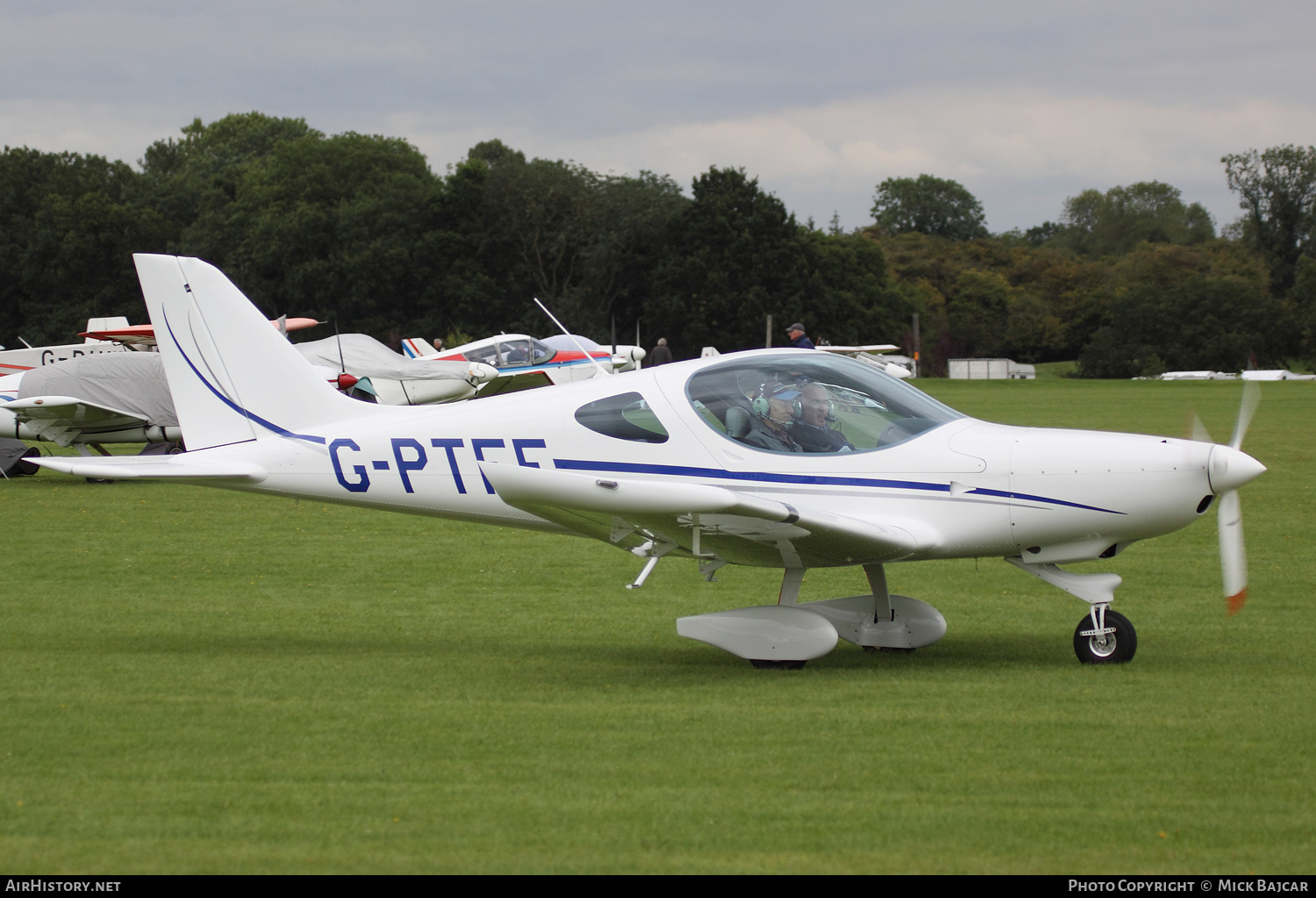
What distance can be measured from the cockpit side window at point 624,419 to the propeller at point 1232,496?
2836 mm

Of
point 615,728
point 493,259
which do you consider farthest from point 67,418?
point 493,259

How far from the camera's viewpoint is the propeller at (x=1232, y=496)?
6.27m

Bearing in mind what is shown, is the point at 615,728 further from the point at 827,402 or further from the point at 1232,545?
the point at 1232,545

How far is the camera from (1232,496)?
6582mm

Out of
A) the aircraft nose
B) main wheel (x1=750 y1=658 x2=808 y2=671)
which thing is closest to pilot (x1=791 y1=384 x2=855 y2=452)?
main wheel (x1=750 y1=658 x2=808 y2=671)

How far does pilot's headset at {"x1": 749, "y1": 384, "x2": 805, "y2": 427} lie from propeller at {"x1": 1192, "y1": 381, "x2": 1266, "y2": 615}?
2.04m

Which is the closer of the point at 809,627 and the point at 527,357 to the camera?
the point at 809,627

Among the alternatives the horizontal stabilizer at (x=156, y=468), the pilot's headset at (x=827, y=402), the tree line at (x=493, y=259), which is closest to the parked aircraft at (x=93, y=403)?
the horizontal stabilizer at (x=156, y=468)

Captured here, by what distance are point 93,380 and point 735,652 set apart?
13687mm

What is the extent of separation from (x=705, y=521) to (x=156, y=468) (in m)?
3.13

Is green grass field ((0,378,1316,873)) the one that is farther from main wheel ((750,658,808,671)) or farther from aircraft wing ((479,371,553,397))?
aircraft wing ((479,371,553,397))

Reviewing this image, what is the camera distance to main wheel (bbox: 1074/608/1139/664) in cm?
671

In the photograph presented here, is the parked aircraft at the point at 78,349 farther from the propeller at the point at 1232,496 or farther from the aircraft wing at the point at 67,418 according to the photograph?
the propeller at the point at 1232,496
